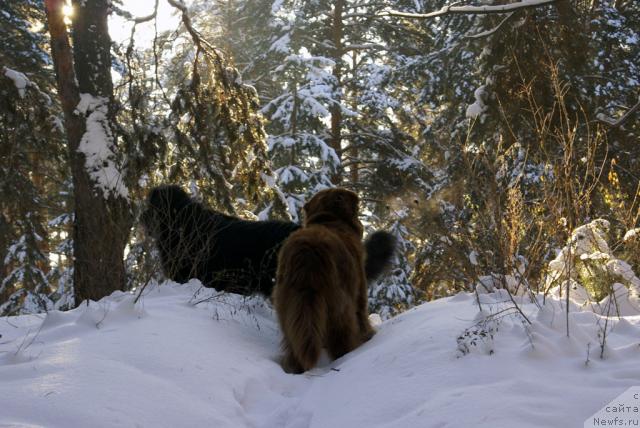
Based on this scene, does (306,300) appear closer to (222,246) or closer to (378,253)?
(378,253)

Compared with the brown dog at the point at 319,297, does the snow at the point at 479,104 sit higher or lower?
higher

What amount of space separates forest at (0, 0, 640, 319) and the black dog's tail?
0.60 meters

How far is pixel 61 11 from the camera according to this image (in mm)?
6332

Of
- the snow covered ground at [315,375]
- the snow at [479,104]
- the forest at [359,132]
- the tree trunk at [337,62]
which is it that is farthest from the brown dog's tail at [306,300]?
the tree trunk at [337,62]

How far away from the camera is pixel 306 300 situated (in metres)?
3.67

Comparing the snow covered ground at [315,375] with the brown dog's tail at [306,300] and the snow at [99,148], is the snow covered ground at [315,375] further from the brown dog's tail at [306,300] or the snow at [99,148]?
the snow at [99,148]

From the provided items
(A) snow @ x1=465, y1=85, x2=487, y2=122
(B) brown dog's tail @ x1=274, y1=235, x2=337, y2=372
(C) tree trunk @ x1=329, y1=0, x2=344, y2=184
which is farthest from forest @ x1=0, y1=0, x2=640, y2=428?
(C) tree trunk @ x1=329, y1=0, x2=344, y2=184

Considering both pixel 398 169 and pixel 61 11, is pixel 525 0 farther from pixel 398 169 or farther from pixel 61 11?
pixel 398 169

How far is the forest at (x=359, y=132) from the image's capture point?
438 centimetres

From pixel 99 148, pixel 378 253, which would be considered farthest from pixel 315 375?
pixel 99 148

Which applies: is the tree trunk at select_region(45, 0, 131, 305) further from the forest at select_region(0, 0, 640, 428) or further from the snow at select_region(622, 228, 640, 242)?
the snow at select_region(622, 228, 640, 242)

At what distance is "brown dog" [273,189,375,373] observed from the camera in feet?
12.0

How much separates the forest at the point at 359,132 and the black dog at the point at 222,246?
1.31 ft

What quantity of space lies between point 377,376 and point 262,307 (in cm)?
235
